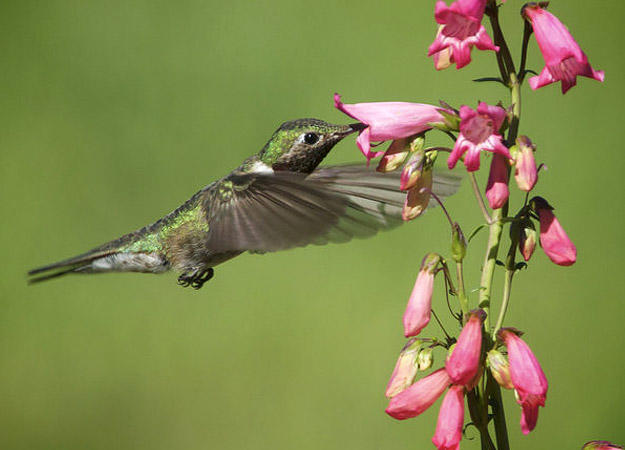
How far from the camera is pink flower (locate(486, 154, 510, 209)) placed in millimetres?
1678

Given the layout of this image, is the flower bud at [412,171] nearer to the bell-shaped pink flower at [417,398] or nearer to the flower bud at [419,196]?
the flower bud at [419,196]

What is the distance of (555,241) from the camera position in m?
1.80

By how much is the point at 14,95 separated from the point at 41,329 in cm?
199

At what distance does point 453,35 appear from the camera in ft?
5.87

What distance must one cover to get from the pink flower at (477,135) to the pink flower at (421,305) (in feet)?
1.04

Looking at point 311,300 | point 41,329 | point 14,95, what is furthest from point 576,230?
point 14,95

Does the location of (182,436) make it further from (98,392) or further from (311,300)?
(311,300)

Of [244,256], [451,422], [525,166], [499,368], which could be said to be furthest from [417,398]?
[244,256]

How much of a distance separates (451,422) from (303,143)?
1.20m

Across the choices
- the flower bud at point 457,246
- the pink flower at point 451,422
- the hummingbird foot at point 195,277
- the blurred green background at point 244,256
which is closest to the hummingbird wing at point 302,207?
the hummingbird foot at point 195,277

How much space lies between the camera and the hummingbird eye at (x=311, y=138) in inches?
103

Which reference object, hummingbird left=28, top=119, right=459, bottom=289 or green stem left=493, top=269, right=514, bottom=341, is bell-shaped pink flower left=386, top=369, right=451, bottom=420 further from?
hummingbird left=28, top=119, right=459, bottom=289

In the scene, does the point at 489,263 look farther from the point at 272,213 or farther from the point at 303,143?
the point at 303,143

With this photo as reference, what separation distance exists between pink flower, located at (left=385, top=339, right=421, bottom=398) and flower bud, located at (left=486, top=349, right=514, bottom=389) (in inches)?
7.9
